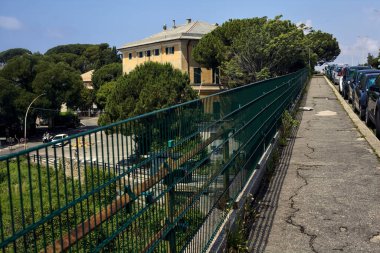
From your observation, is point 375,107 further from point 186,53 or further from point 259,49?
point 186,53

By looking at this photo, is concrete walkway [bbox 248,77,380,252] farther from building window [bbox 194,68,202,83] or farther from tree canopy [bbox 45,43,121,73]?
tree canopy [bbox 45,43,121,73]

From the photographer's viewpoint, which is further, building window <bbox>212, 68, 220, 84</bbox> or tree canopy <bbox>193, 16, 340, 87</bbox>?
building window <bbox>212, 68, 220, 84</bbox>

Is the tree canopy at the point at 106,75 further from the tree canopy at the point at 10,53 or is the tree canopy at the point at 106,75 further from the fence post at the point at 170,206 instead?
the tree canopy at the point at 10,53

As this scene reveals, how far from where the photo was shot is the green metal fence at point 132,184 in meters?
1.86

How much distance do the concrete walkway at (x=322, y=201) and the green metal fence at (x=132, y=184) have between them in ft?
2.63

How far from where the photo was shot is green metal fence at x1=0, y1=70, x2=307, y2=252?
1.86 m

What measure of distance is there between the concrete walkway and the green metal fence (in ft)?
2.63

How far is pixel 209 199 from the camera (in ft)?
14.5

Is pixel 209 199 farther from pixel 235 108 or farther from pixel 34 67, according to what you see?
pixel 34 67

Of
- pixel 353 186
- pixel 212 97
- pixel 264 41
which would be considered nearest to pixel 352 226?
pixel 353 186

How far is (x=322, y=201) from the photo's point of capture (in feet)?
21.3

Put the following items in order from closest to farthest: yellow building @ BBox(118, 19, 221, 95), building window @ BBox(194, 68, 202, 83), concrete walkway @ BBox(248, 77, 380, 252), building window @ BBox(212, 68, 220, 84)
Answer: concrete walkway @ BBox(248, 77, 380, 252) < building window @ BBox(212, 68, 220, 84) < yellow building @ BBox(118, 19, 221, 95) < building window @ BBox(194, 68, 202, 83)

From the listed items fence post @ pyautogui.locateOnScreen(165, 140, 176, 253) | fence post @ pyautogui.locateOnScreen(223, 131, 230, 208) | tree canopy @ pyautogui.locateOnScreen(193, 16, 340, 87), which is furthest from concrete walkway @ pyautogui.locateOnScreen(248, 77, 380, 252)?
tree canopy @ pyautogui.locateOnScreen(193, 16, 340, 87)

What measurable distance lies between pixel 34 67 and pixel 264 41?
37692 mm
